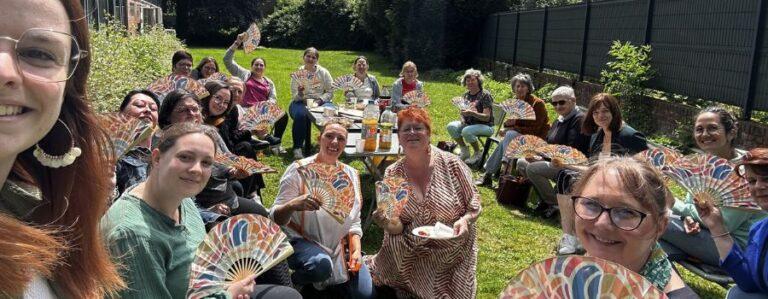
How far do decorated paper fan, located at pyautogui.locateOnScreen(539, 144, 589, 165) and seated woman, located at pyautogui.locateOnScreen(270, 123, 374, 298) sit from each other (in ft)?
8.20

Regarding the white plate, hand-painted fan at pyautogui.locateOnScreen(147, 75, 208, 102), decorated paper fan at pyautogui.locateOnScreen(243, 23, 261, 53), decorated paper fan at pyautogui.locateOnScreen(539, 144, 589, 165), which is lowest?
the white plate

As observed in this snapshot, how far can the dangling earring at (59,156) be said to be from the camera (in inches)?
45.0

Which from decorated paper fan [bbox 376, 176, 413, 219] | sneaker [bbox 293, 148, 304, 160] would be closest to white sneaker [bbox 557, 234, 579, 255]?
decorated paper fan [bbox 376, 176, 413, 219]

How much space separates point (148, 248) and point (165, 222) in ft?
0.77

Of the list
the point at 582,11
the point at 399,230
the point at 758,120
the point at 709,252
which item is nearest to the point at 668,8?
the point at 758,120

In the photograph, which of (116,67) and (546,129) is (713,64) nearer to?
(546,129)

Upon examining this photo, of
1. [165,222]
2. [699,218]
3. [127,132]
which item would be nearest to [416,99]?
[699,218]

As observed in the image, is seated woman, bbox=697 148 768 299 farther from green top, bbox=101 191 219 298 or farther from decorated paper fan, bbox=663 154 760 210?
green top, bbox=101 191 219 298

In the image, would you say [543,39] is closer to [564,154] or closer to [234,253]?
[564,154]

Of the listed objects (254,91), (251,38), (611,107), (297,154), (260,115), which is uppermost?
(251,38)

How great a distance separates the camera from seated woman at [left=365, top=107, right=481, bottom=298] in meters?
4.21

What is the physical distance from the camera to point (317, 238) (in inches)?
160

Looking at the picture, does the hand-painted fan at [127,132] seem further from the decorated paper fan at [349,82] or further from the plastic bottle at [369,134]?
the decorated paper fan at [349,82]

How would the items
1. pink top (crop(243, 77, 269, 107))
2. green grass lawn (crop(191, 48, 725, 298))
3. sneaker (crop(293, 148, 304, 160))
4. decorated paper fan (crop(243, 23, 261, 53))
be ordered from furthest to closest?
decorated paper fan (crop(243, 23, 261, 53)) → pink top (crop(243, 77, 269, 107)) → sneaker (crop(293, 148, 304, 160)) → green grass lawn (crop(191, 48, 725, 298))
